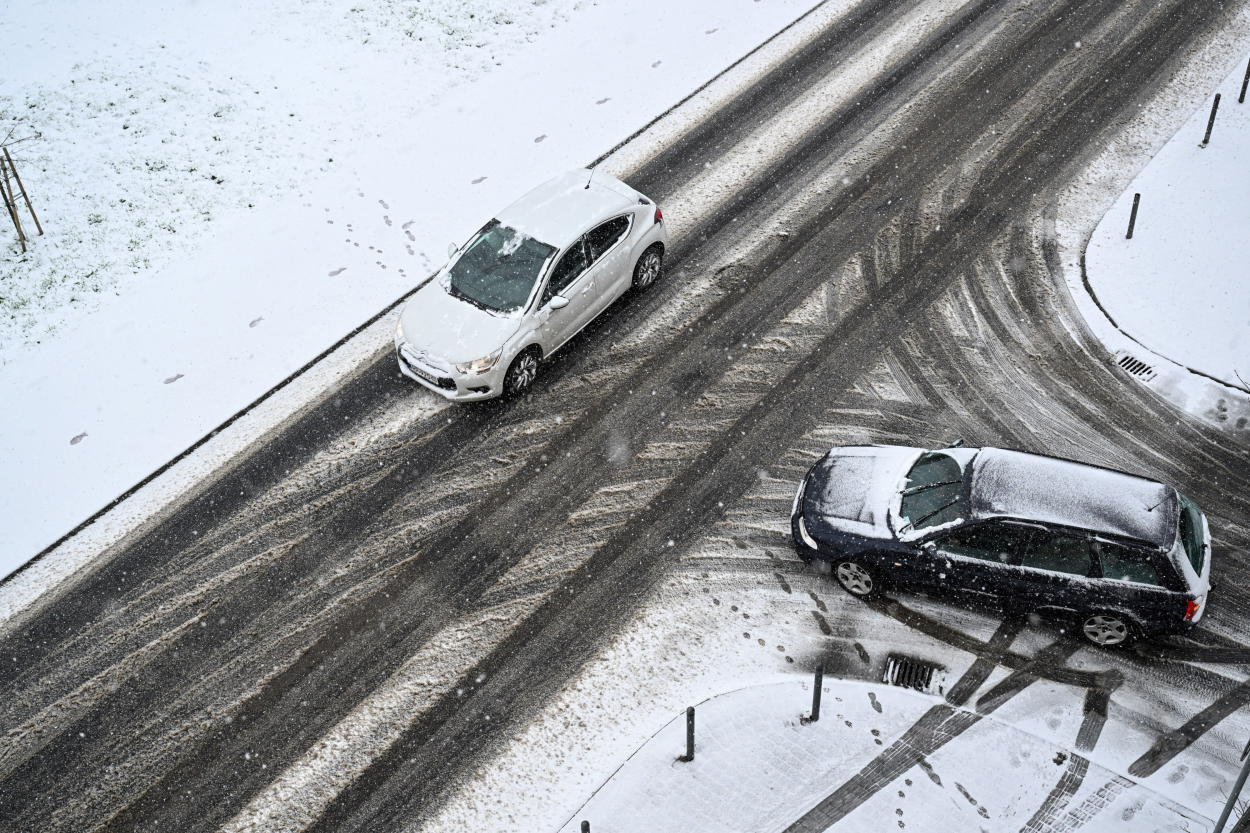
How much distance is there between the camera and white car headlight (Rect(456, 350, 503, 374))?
44.7 ft

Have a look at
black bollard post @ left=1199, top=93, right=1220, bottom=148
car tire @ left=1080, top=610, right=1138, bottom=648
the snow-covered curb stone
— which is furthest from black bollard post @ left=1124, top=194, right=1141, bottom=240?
car tire @ left=1080, top=610, right=1138, bottom=648

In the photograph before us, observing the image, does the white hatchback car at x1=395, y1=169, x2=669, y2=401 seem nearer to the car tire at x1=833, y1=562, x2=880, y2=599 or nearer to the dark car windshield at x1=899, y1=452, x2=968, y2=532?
the car tire at x1=833, y1=562, x2=880, y2=599

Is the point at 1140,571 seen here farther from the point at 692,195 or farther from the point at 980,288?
the point at 692,195

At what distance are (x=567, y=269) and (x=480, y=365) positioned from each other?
75.7 inches

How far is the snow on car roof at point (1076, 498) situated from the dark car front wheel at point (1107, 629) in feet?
3.12

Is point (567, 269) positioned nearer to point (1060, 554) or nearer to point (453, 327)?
point (453, 327)

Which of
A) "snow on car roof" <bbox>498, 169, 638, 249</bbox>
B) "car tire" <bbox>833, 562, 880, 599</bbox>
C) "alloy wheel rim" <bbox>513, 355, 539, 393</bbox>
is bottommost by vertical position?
"car tire" <bbox>833, 562, 880, 599</bbox>

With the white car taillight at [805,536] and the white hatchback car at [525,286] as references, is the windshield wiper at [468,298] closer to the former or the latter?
the white hatchback car at [525,286]

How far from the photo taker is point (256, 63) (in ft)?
66.6

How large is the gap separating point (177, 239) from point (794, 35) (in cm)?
1238

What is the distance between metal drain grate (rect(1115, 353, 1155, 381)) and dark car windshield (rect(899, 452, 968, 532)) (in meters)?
4.14

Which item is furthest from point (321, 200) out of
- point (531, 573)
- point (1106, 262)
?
point (1106, 262)

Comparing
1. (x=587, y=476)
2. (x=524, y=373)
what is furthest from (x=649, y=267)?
(x=587, y=476)

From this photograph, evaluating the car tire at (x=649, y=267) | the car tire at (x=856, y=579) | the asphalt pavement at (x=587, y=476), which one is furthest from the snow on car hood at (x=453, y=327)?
the car tire at (x=856, y=579)
